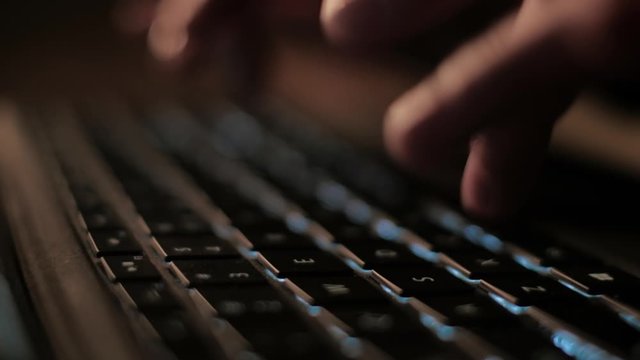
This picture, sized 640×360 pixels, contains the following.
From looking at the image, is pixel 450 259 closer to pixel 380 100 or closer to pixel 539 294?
pixel 539 294

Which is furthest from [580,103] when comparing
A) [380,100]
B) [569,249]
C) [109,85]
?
[109,85]

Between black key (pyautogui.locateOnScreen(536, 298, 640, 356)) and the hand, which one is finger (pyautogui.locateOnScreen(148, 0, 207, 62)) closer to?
the hand

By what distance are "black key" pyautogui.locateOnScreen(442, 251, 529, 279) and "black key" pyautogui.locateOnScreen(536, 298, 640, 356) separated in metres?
0.04

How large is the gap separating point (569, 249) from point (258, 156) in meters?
0.26

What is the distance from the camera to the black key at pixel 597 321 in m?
0.29

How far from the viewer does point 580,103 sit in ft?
2.19

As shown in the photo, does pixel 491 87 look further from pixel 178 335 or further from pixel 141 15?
pixel 141 15

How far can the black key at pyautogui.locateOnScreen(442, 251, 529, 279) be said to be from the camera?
0.36 m

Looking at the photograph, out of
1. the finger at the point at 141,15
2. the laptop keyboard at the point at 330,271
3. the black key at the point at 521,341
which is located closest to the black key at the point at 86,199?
the laptop keyboard at the point at 330,271

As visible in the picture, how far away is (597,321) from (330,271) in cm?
10

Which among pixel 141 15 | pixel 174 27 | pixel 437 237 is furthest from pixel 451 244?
pixel 141 15

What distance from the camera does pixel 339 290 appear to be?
1.09ft

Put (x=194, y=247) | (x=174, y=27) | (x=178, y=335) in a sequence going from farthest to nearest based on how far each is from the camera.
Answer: (x=174, y=27), (x=194, y=247), (x=178, y=335)

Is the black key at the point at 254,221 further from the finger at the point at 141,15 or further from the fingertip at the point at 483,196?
the finger at the point at 141,15
